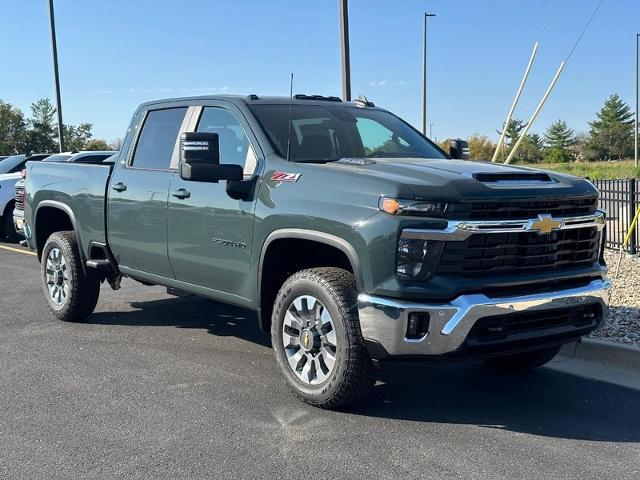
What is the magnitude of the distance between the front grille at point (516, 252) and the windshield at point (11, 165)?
1298 cm

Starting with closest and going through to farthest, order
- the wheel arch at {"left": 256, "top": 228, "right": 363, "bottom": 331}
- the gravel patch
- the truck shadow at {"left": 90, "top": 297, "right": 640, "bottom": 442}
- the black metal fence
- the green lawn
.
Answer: the wheel arch at {"left": 256, "top": 228, "right": 363, "bottom": 331} → the truck shadow at {"left": 90, "top": 297, "right": 640, "bottom": 442} → the gravel patch → the black metal fence → the green lawn

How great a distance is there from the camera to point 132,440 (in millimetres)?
4023

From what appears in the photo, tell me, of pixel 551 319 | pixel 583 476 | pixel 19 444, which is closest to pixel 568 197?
pixel 551 319

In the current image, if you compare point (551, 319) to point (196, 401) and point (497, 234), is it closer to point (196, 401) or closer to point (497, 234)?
point (497, 234)

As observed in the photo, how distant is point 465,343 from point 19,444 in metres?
2.55

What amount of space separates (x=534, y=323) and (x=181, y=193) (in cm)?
276

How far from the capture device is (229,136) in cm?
536

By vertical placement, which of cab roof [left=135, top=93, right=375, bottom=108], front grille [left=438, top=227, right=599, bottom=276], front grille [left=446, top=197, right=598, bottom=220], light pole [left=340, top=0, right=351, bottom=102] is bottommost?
Result: front grille [left=438, top=227, right=599, bottom=276]

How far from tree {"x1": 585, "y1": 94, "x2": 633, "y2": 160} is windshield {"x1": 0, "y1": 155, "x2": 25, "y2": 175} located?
7948 centimetres

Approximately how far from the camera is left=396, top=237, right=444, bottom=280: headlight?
3941mm

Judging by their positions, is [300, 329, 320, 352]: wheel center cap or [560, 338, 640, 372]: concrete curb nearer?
[300, 329, 320, 352]: wheel center cap

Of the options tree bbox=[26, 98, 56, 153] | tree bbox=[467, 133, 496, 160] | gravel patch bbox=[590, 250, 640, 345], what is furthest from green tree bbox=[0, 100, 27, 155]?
gravel patch bbox=[590, 250, 640, 345]

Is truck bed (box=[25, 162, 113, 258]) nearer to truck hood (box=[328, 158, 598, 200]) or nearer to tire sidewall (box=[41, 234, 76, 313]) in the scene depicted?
tire sidewall (box=[41, 234, 76, 313])

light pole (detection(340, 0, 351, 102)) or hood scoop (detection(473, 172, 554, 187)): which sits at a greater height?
light pole (detection(340, 0, 351, 102))
